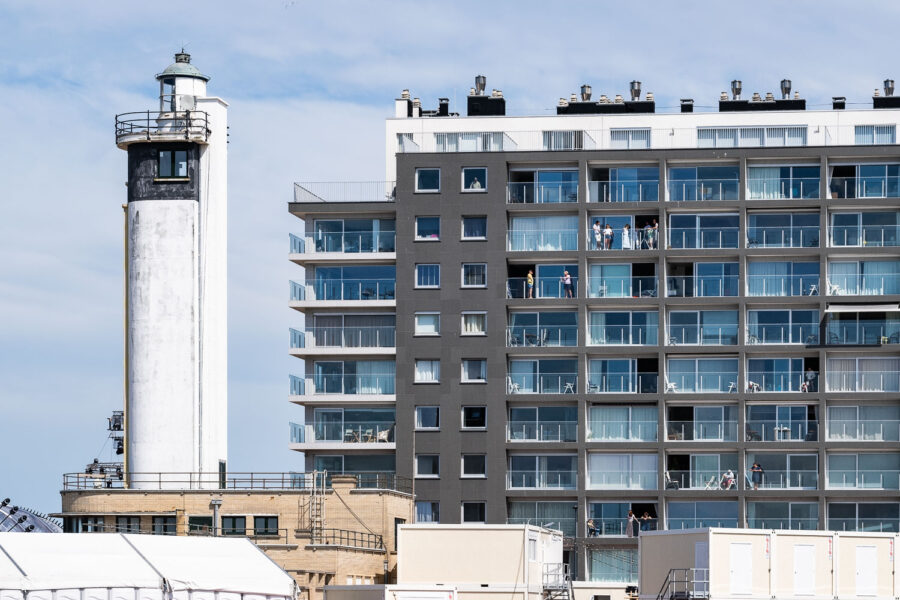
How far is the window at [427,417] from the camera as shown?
347 ft

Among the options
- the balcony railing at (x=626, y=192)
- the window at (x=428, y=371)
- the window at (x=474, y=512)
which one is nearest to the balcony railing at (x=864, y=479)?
the balcony railing at (x=626, y=192)

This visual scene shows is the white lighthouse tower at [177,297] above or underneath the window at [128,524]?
above

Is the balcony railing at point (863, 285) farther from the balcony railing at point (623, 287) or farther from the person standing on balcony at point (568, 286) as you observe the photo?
the person standing on balcony at point (568, 286)

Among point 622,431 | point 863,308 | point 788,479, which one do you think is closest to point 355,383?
point 622,431

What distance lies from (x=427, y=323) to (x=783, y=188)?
21.5 m

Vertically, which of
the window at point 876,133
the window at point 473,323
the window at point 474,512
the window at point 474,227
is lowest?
the window at point 474,512

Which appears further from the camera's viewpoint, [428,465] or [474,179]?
[474,179]

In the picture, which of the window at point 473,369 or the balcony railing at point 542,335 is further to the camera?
the balcony railing at point 542,335

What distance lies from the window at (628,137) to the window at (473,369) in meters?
16.3

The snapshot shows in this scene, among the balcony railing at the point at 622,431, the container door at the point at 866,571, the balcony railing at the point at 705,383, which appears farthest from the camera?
the balcony railing at the point at 705,383

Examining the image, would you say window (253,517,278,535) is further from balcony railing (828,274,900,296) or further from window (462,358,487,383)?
balcony railing (828,274,900,296)

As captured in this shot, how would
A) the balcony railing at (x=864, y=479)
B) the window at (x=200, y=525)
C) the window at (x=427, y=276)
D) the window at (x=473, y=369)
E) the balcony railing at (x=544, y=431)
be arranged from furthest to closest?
the window at (x=427, y=276)
the window at (x=473, y=369)
the balcony railing at (x=544, y=431)
the balcony railing at (x=864, y=479)
the window at (x=200, y=525)

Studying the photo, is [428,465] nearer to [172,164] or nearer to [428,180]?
[428,180]

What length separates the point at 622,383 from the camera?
346 ft
